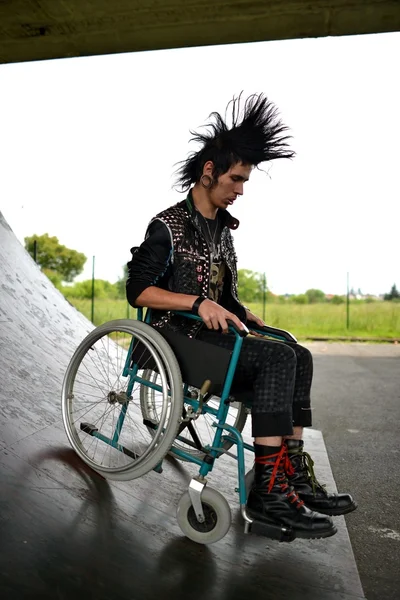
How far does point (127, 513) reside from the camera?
2006 mm

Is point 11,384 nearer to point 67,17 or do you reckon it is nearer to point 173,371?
point 173,371

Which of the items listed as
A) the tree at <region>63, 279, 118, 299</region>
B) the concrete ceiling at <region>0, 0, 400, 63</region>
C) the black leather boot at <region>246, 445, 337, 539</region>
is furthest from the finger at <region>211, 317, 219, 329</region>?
the tree at <region>63, 279, 118, 299</region>

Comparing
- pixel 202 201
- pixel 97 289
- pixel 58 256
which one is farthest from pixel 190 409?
pixel 58 256

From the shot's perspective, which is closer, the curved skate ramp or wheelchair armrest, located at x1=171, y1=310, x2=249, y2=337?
the curved skate ramp

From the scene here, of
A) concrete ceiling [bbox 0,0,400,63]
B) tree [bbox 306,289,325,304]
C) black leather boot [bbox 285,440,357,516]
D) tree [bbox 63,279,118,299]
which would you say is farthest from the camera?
tree [bbox 306,289,325,304]

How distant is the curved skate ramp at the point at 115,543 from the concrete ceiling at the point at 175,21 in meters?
3.96

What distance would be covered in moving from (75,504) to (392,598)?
109 cm

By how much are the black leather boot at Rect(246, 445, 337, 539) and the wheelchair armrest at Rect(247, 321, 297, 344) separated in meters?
0.60

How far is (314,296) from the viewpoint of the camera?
48.4 ft

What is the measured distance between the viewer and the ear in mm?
2170

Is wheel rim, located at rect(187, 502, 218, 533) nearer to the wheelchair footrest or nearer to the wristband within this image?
the wheelchair footrest

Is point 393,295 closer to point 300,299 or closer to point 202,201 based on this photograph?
point 300,299

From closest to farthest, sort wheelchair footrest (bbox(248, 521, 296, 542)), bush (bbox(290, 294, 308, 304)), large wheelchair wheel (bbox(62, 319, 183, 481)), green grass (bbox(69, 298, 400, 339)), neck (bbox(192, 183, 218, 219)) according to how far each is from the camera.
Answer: wheelchair footrest (bbox(248, 521, 296, 542)) < large wheelchair wheel (bbox(62, 319, 183, 481)) < neck (bbox(192, 183, 218, 219)) < green grass (bbox(69, 298, 400, 339)) < bush (bbox(290, 294, 308, 304))

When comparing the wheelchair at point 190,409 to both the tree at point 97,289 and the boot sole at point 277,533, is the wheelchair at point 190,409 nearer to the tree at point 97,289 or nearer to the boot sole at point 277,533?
the boot sole at point 277,533
